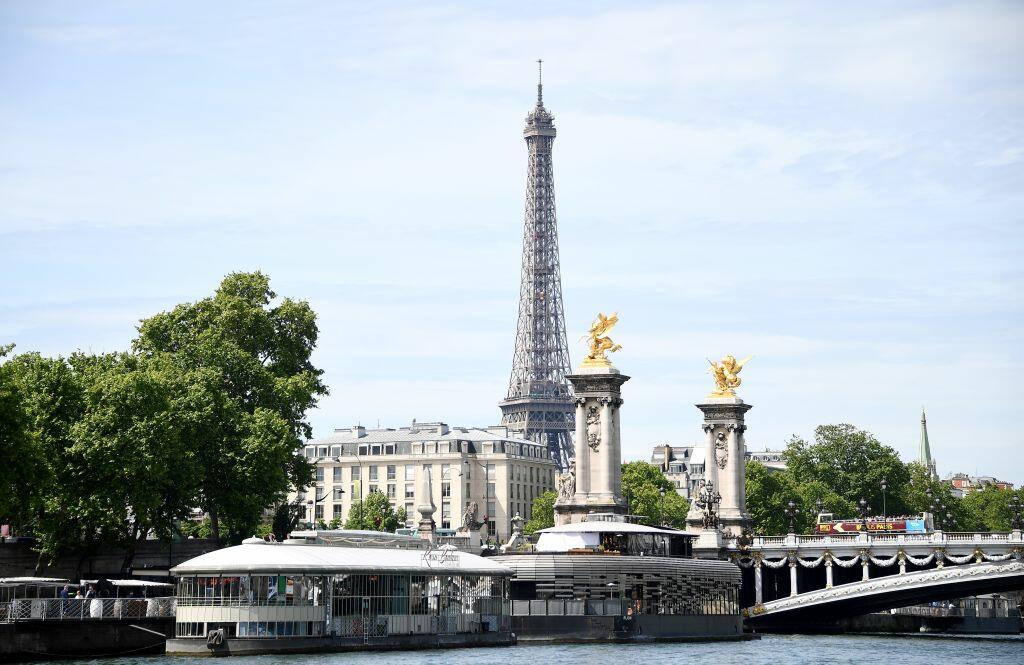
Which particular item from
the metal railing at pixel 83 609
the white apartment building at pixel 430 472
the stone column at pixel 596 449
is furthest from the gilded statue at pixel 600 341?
the white apartment building at pixel 430 472

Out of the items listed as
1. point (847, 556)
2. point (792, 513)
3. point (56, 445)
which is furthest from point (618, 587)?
point (792, 513)

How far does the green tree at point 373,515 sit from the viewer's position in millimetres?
149250

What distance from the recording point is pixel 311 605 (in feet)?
228

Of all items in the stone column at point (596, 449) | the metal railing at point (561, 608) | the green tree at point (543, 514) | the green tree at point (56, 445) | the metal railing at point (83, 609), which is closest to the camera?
the metal railing at point (83, 609)

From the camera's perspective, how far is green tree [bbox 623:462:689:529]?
145m

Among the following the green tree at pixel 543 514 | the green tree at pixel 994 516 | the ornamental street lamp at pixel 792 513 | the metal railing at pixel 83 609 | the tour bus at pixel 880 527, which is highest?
the green tree at pixel 994 516

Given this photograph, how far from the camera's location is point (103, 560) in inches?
3388

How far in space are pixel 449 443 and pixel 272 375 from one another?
290 feet

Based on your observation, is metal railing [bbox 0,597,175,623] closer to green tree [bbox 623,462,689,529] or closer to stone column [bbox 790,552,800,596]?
stone column [bbox 790,552,800,596]

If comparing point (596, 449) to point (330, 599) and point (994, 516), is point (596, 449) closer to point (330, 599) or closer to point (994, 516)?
point (330, 599)

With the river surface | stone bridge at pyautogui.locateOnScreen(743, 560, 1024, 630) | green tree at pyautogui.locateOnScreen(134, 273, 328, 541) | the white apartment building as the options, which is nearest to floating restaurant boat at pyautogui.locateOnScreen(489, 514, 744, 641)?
the river surface

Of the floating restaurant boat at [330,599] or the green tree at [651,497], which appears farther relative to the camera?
the green tree at [651,497]

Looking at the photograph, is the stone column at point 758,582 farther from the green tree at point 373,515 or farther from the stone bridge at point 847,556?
the green tree at point 373,515

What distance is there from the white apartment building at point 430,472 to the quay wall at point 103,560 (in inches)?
3368
